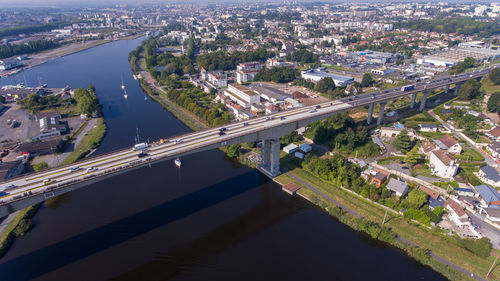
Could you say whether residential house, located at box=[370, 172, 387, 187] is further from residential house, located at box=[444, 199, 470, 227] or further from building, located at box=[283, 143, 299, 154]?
building, located at box=[283, 143, 299, 154]

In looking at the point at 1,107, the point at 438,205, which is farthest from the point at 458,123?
the point at 1,107

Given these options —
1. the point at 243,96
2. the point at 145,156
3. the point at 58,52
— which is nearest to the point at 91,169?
the point at 145,156

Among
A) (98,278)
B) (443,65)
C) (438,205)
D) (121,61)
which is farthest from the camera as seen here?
(121,61)

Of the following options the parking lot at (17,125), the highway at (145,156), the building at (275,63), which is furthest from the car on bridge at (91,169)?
the building at (275,63)

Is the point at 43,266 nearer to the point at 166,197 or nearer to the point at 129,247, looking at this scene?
the point at 129,247

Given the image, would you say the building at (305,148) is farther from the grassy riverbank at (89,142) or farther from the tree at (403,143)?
the grassy riverbank at (89,142)
